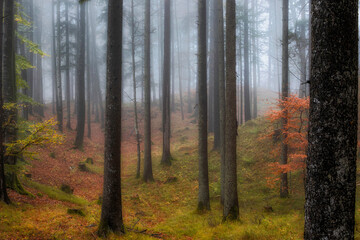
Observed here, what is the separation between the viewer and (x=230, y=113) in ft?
25.8

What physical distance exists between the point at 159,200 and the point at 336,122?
33.2 feet

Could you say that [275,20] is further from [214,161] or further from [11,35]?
[11,35]

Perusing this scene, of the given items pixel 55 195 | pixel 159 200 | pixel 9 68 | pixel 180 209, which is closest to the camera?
pixel 9 68

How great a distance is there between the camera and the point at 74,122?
2728 centimetres

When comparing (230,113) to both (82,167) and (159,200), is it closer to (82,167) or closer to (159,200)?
(159,200)

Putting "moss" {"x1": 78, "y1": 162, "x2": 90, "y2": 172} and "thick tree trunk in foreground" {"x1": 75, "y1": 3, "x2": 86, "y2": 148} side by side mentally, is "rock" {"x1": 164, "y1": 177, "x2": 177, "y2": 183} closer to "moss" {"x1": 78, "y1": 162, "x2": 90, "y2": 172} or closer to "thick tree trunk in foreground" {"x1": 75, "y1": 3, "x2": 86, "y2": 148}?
"moss" {"x1": 78, "y1": 162, "x2": 90, "y2": 172}

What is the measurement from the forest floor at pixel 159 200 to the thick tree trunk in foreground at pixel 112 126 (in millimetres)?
556

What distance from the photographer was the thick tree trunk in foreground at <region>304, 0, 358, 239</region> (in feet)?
9.14

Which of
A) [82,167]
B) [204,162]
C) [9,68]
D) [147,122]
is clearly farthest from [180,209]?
[9,68]

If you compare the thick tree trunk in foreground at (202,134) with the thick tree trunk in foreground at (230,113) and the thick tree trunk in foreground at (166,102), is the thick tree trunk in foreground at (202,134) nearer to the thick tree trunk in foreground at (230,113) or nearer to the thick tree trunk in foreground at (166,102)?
the thick tree trunk in foreground at (230,113)

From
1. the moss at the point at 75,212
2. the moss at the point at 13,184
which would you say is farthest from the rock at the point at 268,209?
the moss at the point at 13,184

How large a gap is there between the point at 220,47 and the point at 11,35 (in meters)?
8.52

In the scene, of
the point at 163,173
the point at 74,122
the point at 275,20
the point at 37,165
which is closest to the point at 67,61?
the point at 74,122

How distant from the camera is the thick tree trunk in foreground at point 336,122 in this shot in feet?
9.14
